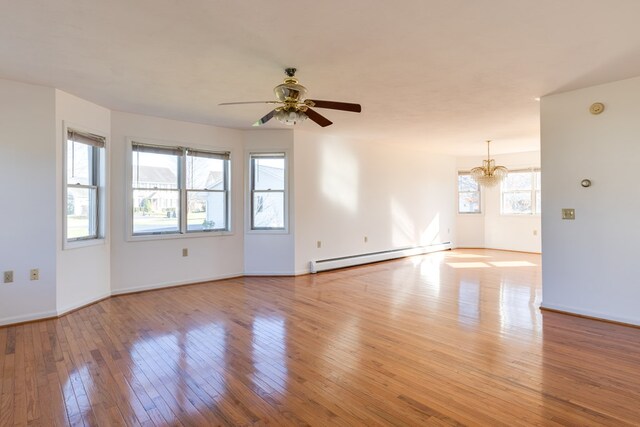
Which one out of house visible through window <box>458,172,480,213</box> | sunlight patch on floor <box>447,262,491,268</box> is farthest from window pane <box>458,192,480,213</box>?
sunlight patch on floor <box>447,262,491,268</box>

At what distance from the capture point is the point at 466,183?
368 inches

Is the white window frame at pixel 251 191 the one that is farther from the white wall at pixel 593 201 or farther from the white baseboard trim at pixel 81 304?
the white wall at pixel 593 201

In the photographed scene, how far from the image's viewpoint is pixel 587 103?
373 centimetres

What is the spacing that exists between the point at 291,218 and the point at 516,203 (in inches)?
244

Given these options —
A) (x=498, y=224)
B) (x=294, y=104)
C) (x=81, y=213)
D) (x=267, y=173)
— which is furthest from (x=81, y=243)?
(x=498, y=224)

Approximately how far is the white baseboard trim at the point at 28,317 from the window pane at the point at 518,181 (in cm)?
949

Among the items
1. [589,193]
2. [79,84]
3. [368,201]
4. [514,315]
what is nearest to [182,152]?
[79,84]

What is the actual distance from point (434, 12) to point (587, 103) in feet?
8.65

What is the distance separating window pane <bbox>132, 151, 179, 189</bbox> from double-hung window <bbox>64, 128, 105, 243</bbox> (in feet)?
1.53

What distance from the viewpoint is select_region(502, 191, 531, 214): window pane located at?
8427mm

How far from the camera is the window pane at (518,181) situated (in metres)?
8.37

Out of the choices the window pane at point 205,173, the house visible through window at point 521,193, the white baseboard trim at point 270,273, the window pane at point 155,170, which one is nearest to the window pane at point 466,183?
the house visible through window at point 521,193

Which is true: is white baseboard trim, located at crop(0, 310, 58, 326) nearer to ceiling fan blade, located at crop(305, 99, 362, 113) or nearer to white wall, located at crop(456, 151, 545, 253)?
ceiling fan blade, located at crop(305, 99, 362, 113)

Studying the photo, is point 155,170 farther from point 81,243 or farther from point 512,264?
point 512,264
